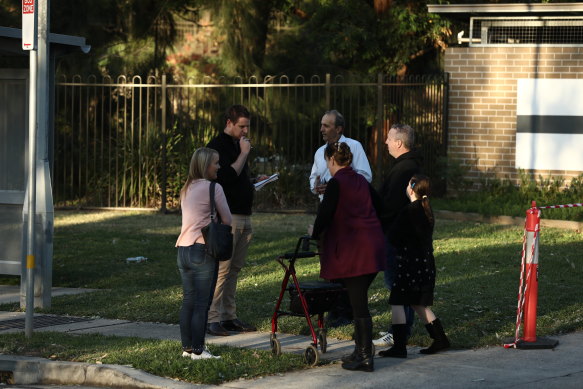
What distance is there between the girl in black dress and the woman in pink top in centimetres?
144

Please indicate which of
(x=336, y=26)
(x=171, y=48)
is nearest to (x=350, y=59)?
(x=336, y=26)

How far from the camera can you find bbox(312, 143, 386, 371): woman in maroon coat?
7.67m

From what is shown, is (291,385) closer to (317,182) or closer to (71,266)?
(317,182)

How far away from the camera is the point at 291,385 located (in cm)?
734

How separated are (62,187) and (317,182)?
43.5 ft

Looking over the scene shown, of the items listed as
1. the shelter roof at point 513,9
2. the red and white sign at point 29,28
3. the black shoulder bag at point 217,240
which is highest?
the shelter roof at point 513,9

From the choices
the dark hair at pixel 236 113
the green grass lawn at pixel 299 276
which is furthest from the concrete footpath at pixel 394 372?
the dark hair at pixel 236 113

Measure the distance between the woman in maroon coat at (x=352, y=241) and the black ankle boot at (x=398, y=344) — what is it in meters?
0.61

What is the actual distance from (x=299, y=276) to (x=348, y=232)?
497 centimetres

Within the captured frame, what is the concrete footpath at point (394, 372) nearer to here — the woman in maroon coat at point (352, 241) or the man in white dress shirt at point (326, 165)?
the woman in maroon coat at point (352, 241)

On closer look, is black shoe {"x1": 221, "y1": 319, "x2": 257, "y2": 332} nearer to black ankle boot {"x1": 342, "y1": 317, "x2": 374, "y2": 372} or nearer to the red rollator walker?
the red rollator walker

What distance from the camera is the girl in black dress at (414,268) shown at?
8.34 m

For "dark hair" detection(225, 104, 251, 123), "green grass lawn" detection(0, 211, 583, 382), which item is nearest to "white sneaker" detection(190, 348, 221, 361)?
"green grass lawn" detection(0, 211, 583, 382)

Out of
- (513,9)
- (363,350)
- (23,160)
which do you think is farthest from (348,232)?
(513,9)
